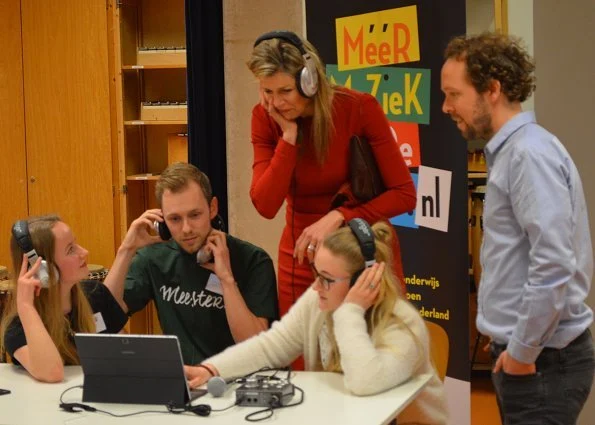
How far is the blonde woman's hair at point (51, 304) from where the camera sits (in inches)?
102

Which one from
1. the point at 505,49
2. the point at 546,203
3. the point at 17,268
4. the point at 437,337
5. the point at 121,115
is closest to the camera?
the point at 546,203

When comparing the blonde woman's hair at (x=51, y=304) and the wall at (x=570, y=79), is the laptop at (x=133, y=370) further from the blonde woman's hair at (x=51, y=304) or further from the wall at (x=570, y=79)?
the wall at (x=570, y=79)

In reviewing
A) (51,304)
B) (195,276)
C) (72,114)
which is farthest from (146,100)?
(51,304)

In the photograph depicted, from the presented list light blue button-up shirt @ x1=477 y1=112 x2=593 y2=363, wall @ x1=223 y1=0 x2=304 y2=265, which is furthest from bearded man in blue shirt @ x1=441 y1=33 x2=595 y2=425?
wall @ x1=223 y1=0 x2=304 y2=265

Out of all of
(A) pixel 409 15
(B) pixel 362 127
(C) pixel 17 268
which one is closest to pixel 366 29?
(A) pixel 409 15

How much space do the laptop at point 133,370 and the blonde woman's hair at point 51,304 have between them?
397 millimetres

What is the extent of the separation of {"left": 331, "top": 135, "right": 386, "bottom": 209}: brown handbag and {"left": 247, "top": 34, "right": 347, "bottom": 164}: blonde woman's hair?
0.30 ft

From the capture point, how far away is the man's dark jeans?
2025mm

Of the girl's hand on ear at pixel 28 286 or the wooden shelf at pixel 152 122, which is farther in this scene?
the wooden shelf at pixel 152 122

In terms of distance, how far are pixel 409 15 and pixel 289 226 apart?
1.31m

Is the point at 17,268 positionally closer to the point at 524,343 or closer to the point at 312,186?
the point at 312,186

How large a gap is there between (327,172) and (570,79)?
140 cm

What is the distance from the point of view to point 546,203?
191 cm

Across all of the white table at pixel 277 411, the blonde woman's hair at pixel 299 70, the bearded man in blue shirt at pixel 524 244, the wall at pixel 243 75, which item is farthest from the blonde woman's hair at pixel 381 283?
the wall at pixel 243 75
